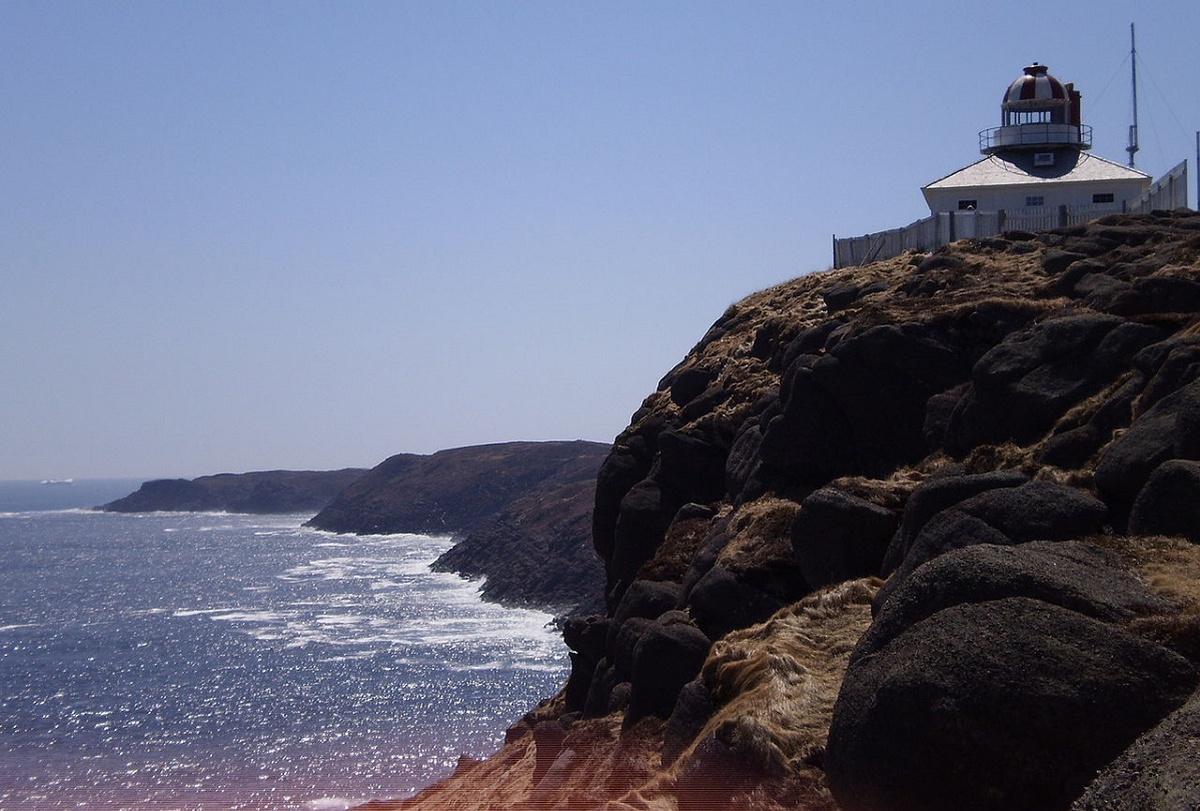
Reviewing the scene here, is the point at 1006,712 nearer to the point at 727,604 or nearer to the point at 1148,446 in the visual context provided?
the point at 1148,446

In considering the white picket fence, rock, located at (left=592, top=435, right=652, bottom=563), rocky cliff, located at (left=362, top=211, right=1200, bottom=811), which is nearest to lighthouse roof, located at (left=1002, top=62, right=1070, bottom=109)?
the white picket fence

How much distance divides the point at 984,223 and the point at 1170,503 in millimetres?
22042

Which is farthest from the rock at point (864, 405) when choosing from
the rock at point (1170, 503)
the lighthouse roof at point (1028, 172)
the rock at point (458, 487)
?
the rock at point (458, 487)

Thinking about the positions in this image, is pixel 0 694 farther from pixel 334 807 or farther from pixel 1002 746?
Answer: pixel 1002 746

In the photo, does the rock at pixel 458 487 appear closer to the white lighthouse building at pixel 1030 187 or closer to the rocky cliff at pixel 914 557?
the white lighthouse building at pixel 1030 187

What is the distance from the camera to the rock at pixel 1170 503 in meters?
14.0

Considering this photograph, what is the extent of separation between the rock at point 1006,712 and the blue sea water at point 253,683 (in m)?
25.8

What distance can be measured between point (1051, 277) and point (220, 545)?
119477 millimetres

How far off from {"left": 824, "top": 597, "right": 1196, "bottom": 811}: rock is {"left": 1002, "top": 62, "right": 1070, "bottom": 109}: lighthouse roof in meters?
38.9

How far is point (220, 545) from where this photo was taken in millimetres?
134625

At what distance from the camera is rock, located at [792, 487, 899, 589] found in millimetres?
18859

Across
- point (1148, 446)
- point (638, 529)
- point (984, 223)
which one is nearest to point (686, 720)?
point (1148, 446)

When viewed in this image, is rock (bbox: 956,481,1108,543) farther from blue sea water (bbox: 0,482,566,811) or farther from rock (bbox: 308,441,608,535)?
rock (bbox: 308,441,608,535)

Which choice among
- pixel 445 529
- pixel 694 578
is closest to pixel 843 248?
pixel 694 578
